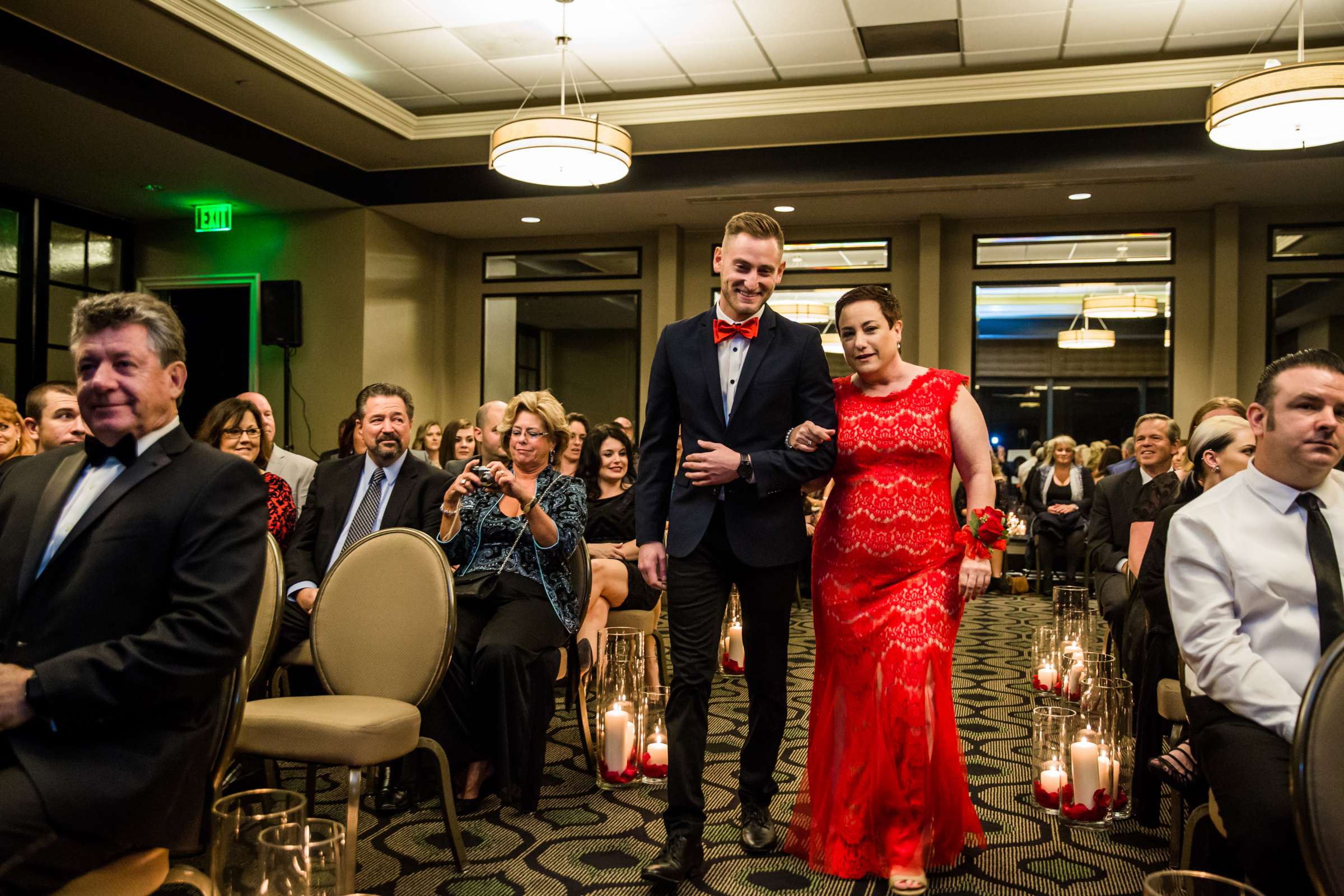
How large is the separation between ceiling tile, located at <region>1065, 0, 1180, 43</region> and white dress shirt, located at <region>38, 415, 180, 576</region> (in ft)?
18.7

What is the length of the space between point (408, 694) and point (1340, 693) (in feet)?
6.63

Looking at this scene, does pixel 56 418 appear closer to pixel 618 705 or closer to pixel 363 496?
pixel 363 496

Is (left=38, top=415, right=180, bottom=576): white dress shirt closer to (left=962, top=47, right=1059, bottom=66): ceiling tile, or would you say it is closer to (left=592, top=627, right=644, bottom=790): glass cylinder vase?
(left=592, top=627, right=644, bottom=790): glass cylinder vase

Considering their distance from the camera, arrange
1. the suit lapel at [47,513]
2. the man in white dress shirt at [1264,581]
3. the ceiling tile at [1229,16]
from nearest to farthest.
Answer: the suit lapel at [47,513] < the man in white dress shirt at [1264,581] < the ceiling tile at [1229,16]

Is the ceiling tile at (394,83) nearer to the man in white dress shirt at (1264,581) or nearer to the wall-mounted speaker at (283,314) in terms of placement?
the wall-mounted speaker at (283,314)

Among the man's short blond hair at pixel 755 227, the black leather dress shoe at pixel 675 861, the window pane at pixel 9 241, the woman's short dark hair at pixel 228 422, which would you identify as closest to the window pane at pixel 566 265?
the window pane at pixel 9 241

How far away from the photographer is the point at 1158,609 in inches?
113

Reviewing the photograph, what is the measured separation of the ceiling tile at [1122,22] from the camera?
5664mm

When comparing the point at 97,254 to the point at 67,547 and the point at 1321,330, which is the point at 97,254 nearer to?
the point at 67,547

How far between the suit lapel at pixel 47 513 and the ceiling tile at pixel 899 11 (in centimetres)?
509

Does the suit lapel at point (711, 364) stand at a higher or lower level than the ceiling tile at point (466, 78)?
lower

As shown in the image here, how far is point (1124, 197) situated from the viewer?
8.07 m

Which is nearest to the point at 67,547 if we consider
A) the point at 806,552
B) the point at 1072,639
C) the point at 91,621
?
the point at 91,621

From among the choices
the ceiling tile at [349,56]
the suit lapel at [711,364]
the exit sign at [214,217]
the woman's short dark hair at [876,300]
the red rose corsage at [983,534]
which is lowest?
the red rose corsage at [983,534]
